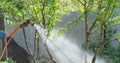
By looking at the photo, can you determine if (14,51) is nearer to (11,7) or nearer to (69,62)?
(69,62)

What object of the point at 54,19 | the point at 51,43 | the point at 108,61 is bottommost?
the point at 108,61

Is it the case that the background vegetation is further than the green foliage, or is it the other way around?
the green foliage

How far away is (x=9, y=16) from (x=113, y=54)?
13.2ft

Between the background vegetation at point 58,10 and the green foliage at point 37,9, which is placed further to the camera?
the green foliage at point 37,9

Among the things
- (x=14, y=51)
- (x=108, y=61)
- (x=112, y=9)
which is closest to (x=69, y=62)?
(x=108, y=61)

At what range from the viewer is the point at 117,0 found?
22.9ft

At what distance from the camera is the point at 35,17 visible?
8.01m

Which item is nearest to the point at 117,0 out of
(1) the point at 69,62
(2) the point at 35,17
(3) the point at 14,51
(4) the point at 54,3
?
(4) the point at 54,3

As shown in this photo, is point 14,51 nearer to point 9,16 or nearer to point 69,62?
point 69,62

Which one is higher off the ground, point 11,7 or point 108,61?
point 11,7

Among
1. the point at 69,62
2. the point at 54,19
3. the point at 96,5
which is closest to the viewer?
the point at 96,5

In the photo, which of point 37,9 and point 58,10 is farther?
point 37,9

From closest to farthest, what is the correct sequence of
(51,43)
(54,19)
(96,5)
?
1. (96,5)
2. (54,19)
3. (51,43)

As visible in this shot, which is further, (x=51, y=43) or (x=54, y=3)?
(x=51, y=43)
